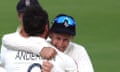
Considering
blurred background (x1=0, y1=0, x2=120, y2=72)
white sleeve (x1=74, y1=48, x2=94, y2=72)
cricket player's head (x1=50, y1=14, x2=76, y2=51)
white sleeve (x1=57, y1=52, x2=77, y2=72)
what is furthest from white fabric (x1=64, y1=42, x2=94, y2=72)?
blurred background (x1=0, y1=0, x2=120, y2=72)

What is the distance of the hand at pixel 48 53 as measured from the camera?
380 centimetres

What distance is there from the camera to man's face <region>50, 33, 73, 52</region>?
13.2 feet

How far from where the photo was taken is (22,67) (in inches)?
150

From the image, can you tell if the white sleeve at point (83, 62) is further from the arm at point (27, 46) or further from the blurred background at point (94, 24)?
the blurred background at point (94, 24)

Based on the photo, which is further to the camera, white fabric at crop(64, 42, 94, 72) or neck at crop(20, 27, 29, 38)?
white fabric at crop(64, 42, 94, 72)

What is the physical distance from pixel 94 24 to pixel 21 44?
265 inches

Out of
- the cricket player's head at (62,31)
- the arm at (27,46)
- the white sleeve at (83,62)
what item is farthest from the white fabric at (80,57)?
the arm at (27,46)

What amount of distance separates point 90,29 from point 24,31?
6.45m

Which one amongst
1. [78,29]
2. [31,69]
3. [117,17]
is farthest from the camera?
[117,17]

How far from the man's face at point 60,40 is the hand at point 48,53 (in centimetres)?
17

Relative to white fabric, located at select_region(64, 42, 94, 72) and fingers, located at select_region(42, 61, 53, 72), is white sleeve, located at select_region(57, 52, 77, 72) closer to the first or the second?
fingers, located at select_region(42, 61, 53, 72)

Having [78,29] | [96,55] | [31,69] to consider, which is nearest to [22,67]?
[31,69]

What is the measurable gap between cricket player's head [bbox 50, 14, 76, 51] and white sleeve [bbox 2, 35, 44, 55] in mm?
173

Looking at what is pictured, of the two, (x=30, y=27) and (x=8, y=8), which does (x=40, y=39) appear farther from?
(x=8, y=8)
